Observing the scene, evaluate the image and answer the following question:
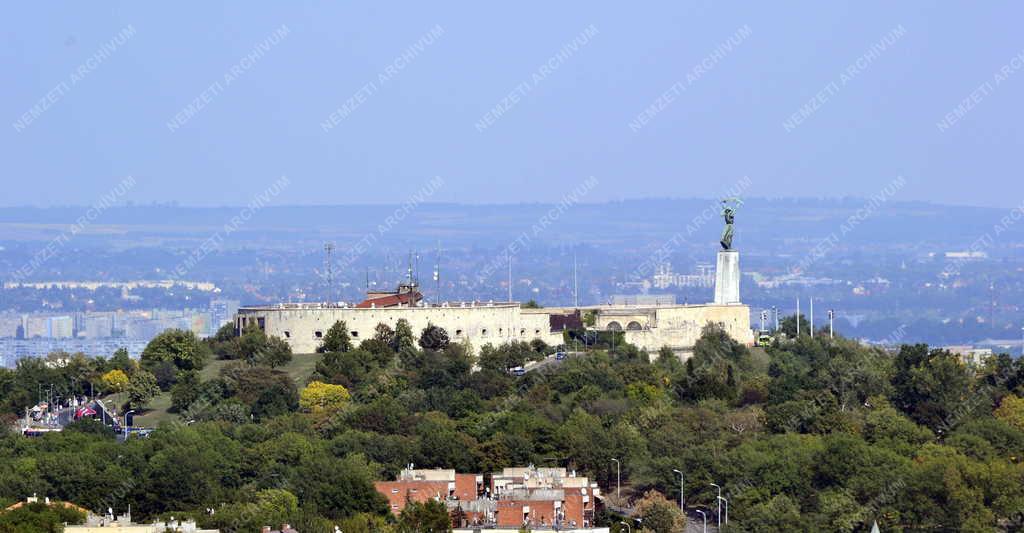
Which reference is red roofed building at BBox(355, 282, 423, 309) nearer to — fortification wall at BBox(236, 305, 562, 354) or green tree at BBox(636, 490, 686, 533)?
fortification wall at BBox(236, 305, 562, 354)

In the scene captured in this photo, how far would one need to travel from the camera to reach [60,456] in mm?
69312

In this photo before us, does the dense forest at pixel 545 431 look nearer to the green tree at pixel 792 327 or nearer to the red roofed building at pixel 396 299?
the red roofed building at pixel 396 299

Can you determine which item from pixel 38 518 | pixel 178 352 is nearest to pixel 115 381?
pixel 178 352

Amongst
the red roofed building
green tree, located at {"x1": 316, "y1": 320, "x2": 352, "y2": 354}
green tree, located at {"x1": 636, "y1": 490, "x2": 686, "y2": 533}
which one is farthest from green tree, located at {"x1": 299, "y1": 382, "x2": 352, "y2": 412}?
green tree, located at {"x1": 636, "y1": 490, "x2": 686, "y2": 533}

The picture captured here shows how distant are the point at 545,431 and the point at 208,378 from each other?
15691 millimetres

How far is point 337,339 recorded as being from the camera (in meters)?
85.1

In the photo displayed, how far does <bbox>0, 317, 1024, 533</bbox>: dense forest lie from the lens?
62.7m

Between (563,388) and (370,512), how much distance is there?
19.5 meters

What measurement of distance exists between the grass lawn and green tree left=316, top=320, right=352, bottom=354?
1.60 ft

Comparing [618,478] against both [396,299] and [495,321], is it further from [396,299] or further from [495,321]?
[396,299]

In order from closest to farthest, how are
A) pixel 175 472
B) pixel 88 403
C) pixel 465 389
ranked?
pixel 175 472
pixel 465 389
pixel 88 403

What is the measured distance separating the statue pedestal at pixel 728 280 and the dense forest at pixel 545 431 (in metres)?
3.32

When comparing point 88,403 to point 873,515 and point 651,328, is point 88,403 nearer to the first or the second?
point 651,328

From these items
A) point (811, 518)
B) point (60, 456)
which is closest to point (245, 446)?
point (60, 456)
